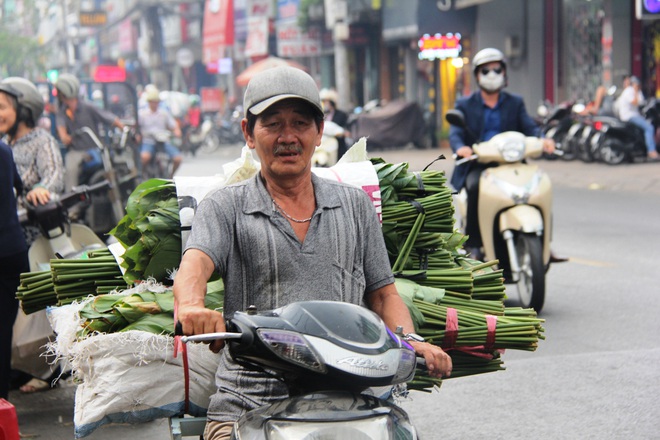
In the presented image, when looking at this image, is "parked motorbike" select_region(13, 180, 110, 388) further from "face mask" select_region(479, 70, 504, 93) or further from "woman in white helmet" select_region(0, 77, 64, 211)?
"face mask" select_region(479, 70, 504, 93)

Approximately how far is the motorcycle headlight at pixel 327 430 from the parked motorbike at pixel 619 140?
20.2 metres

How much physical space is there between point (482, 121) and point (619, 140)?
13.7 metres

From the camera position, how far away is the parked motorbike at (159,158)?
20250 mm

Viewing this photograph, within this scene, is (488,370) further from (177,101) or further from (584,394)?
(177,101)

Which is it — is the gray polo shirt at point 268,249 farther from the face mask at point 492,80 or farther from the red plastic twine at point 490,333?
the face mask at point 492,80

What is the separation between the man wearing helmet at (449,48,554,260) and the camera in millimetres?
8820

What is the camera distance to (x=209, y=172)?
27188 mm

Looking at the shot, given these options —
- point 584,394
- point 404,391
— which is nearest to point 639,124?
point 584,394

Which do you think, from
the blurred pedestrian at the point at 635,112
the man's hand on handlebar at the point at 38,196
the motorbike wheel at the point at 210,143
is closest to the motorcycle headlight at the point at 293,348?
the man's hand on handlebar at the point at 38,196

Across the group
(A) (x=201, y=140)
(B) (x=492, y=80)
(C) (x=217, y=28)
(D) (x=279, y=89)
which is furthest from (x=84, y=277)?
(C) (x=217, y=28)

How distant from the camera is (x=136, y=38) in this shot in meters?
71.6

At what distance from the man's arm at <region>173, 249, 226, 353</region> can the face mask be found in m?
6.08

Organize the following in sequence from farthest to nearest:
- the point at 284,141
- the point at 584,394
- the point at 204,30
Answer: the point at 204,30
the point at 584,394
the point at 284,141

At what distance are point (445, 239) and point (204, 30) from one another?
5154 centimetres
